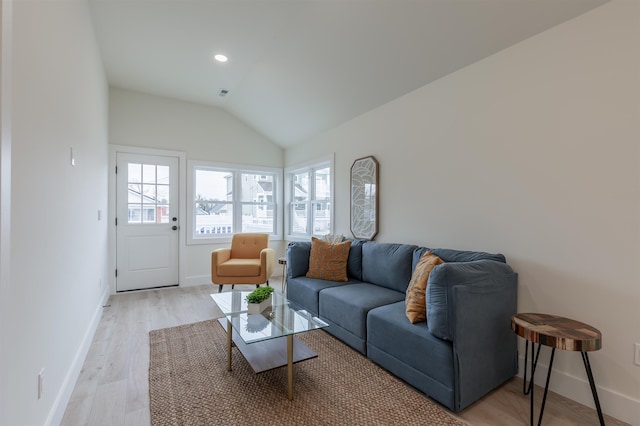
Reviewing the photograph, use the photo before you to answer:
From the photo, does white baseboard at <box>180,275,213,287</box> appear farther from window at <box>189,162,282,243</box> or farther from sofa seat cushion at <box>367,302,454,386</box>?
sofa seat cushion at <box>367,302,454,386</box>

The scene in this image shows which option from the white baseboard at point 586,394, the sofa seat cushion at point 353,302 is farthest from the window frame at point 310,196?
the white baseboard at point 586,394

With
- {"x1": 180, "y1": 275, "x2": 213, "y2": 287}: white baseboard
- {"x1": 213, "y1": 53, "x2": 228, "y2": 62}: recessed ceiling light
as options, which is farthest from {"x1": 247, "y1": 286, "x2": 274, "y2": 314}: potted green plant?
{"x1": 180, "y1": 275, "x2": 213, "y2": 287}: white baseboard

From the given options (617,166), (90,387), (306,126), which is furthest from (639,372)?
(306,126)

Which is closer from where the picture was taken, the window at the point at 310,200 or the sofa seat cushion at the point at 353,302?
the sofa seat cushion at the point at 353,302

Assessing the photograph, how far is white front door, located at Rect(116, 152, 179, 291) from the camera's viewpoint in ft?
13.6

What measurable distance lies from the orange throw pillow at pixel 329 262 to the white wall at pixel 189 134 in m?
2.14

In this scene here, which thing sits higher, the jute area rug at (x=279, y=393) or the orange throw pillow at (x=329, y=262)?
the orange throw pillow at (x=329, y=262)

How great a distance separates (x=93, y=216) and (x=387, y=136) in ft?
10.2

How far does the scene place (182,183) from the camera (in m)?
4.50

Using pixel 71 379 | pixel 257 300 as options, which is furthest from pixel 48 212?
pixel 257 300

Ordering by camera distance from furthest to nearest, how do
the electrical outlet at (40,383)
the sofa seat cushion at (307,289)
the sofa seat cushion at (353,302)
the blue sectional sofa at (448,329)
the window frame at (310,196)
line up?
1. the window frame at (310,196)
2. the sofa seat cushion at (307,289)
3. the sofa seat cushion at (353,302)
4. the blue sectional sofa at (448,329)
5. the electrical outlet at (40,383)

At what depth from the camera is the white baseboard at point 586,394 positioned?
5.20ft

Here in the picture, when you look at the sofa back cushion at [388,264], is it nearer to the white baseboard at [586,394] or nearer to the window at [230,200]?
the white baseboard at [586,394]

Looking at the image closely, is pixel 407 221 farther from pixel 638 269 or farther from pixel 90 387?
pixel 90 387
